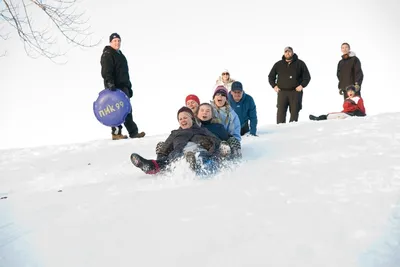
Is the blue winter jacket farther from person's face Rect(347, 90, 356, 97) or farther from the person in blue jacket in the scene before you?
person's face Rect(347, 90, 356, 97)

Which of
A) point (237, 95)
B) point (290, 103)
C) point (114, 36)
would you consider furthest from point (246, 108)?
point (114, 36)

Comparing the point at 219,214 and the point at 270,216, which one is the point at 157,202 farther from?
the point at 270,216

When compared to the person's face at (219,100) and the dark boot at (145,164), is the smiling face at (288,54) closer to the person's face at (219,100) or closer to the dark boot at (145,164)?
the person's face at (219,100)

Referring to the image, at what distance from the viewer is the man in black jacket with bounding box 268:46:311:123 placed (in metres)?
7.53

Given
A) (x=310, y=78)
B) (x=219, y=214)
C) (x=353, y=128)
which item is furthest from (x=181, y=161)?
(x=310, y=78)

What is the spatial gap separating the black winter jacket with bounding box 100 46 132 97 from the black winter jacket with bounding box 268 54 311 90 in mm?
2707

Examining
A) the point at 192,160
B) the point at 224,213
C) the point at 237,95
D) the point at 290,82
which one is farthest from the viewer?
the point at 290,82

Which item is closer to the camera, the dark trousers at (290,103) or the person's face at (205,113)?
the person's face at (205,113)

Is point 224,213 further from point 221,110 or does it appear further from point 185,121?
point 221,110

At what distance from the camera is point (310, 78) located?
7566 millimetres

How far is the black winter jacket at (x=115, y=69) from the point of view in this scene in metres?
6.61

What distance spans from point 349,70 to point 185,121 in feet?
16.9

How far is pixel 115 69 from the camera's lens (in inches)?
265

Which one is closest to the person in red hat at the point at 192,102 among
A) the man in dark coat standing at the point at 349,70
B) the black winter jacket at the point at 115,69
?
the black winter jacket at the point at 115,69
